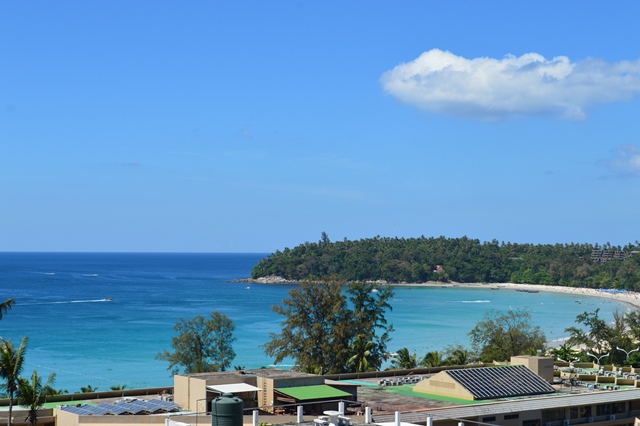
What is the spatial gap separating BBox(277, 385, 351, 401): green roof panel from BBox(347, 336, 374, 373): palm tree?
90.7 ft

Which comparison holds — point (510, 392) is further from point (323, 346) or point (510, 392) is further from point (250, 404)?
point (323, 346)

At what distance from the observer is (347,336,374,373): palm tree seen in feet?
227

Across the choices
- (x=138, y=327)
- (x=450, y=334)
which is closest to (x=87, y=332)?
(x=138, y=327)

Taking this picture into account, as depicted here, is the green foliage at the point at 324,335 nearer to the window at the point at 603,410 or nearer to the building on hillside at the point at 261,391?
the window at the point at 603,410

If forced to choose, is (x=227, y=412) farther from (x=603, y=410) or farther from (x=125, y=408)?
(x=603, y=410)

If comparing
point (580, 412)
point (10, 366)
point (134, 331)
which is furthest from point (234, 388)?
point (134, 331)

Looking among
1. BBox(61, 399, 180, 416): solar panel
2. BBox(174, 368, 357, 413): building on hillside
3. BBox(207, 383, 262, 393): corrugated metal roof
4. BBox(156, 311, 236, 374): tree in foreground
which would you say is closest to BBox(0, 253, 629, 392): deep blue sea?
BBox(156, 311, 236, 374): tree in foreground

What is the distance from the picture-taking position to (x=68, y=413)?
127 ft

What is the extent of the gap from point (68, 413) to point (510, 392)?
868 inches

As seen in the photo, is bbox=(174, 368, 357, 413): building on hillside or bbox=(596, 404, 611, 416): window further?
bbox=(596, 404, 611, 416): window

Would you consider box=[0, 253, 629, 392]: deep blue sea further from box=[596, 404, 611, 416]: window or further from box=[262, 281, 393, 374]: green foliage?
box=[596, 404, 611, 416]: window

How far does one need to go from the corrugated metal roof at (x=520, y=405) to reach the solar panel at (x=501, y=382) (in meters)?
1.40

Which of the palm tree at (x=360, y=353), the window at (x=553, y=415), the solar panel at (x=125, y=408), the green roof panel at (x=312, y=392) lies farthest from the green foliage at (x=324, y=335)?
the solar panel at (x=125, y=408)

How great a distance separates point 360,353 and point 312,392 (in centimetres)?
3001
